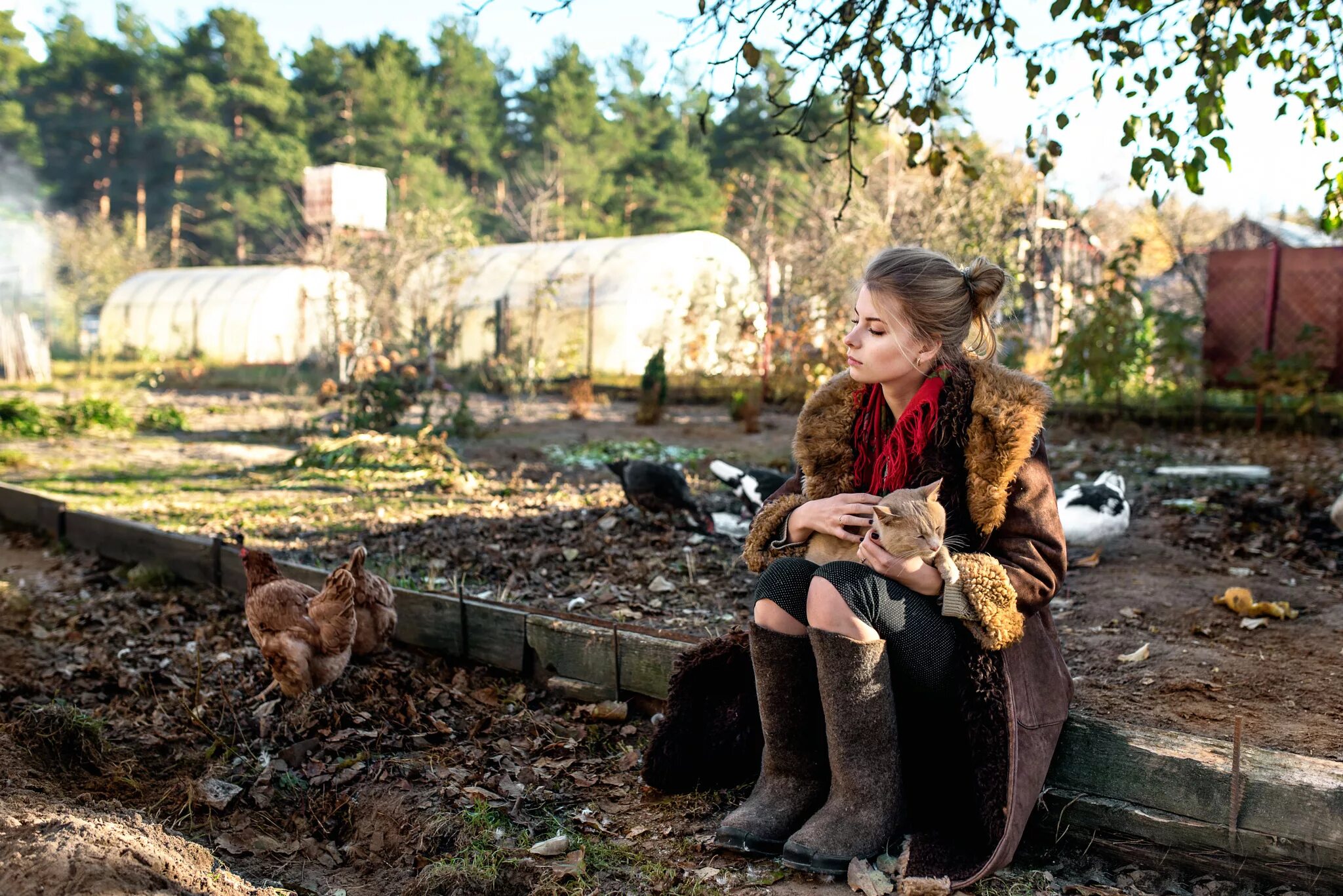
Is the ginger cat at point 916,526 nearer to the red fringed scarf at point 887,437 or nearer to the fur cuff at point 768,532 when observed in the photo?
the red fringed scarf at point 887,437

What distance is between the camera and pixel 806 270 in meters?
15.1

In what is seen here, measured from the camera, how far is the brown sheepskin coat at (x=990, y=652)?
2.25m

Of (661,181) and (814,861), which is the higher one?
(661,181)

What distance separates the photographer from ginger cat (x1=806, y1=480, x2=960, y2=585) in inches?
85.8

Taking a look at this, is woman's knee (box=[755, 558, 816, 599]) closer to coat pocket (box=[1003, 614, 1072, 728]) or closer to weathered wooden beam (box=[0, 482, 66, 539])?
coat pocket (box=[1003, 614, 1072, 728])

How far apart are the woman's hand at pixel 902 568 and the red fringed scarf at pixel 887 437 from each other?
0.24 m

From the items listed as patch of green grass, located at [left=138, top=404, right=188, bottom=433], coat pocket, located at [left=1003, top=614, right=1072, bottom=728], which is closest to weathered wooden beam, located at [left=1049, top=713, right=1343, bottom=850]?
coat pocket, located at [left=1003, top=614, right=1072, bottom=728]

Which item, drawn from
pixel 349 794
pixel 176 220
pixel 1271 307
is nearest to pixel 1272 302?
pixel 1271 307

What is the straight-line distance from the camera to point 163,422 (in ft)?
36.7

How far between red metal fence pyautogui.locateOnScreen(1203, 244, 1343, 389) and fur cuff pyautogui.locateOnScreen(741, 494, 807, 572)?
8.27m

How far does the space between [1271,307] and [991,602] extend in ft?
29.1

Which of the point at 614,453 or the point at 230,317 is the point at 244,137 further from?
the point at 614,453

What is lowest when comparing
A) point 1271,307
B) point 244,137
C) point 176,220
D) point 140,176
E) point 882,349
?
point 882,349

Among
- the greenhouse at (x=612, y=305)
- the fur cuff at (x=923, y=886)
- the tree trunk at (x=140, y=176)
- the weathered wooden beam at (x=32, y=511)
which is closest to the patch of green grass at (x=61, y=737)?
the fur cuff at (x=923, y=886)
